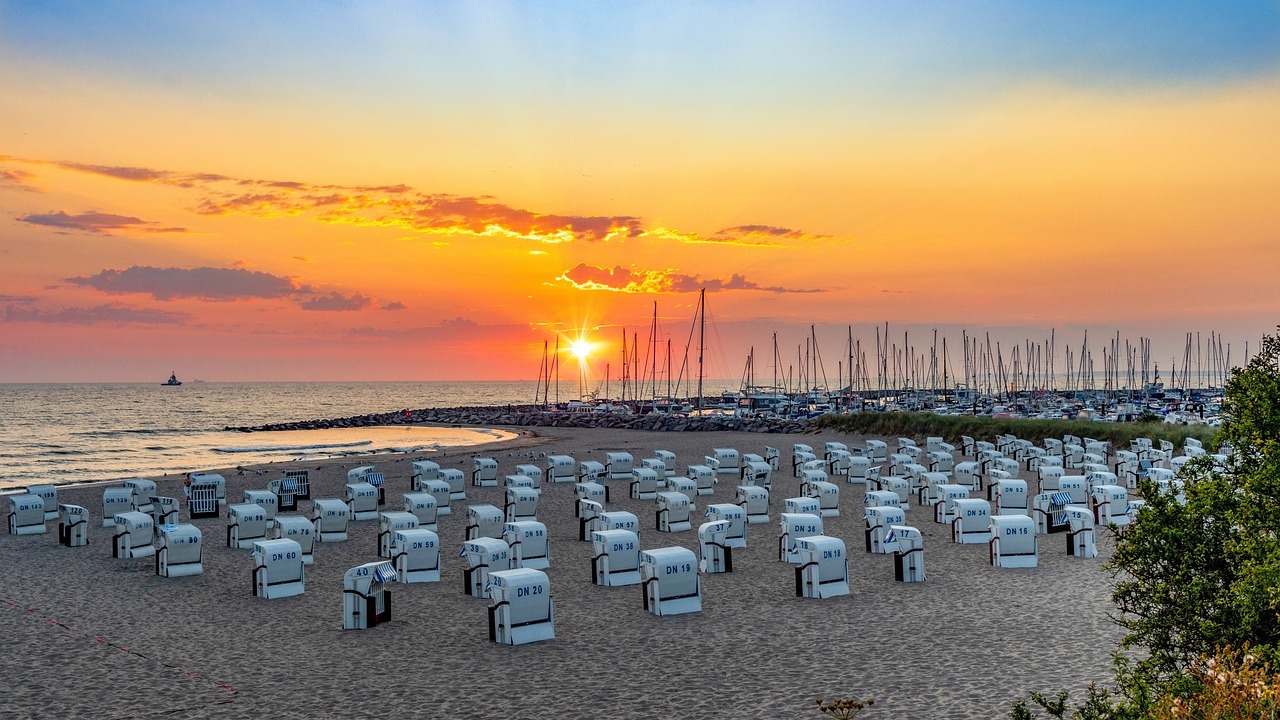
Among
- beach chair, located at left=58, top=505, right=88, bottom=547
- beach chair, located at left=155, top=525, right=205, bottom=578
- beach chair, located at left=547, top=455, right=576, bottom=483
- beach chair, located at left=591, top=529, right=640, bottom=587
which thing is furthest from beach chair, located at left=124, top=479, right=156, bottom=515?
beach chair, located at left=591, top=529, right=640, bottom=587

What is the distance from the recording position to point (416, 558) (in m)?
21.3

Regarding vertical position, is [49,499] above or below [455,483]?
above

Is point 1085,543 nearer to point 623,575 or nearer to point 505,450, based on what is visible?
point 623,575

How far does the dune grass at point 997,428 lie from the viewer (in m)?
53.2

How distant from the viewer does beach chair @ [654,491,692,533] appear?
28791mm

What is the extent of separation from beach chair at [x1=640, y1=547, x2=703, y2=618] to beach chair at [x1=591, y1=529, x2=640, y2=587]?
2267mm

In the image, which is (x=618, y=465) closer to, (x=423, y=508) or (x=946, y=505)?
(x=423, y=508)

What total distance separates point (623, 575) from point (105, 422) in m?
126

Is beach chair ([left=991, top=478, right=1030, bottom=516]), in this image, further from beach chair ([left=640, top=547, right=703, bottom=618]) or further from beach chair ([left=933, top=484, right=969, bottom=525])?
beach chair ([left=640, top=547, right=703, bottom=618])

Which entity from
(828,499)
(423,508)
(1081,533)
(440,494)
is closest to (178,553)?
(423,508)

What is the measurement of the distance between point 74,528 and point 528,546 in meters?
14.2

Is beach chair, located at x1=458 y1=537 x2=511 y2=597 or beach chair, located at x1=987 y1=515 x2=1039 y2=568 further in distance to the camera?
beach chair, located at x1=987 y1=515 x2=1039 y2=568

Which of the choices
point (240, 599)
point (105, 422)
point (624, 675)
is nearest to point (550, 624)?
point (624, 675)

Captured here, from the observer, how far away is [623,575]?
20672 mm
